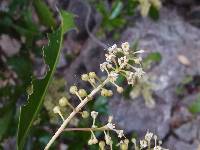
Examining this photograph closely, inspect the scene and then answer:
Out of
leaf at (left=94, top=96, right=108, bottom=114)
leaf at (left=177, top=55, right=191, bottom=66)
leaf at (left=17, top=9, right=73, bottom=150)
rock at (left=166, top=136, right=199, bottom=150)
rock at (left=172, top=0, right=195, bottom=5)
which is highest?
leaf at (left=17, top=9, right=73, bottom=150)

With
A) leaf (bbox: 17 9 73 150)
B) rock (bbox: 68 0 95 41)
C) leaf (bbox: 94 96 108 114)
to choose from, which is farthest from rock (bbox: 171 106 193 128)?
leaf (bbox: 17 9 73 150)

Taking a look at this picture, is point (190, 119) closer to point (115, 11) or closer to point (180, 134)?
point (180, 134)

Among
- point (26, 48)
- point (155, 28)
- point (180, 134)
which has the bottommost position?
point (180, 134)

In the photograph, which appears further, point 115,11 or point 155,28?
point 155,28

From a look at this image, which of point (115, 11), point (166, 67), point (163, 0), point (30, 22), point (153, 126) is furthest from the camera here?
point (163, 0)

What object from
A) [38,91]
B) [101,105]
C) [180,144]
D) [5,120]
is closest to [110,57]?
[38,91]

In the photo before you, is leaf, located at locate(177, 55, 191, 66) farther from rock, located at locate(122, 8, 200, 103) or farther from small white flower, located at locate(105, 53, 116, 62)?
small white flower, located at locate(105, 53, 116, 62)

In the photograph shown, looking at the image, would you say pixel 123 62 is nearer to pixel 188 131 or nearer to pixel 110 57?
pixel 110 57

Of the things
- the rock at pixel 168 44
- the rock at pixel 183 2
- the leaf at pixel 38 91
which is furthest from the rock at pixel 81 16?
the leaf at pixel 38 91

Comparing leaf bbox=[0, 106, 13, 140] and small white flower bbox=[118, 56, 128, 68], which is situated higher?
small white flower bbox=[118, 56, 128, 68]

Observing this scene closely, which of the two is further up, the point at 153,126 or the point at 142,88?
the point at 142,88

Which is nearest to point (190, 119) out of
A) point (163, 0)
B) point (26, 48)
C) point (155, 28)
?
point (155, 28)
